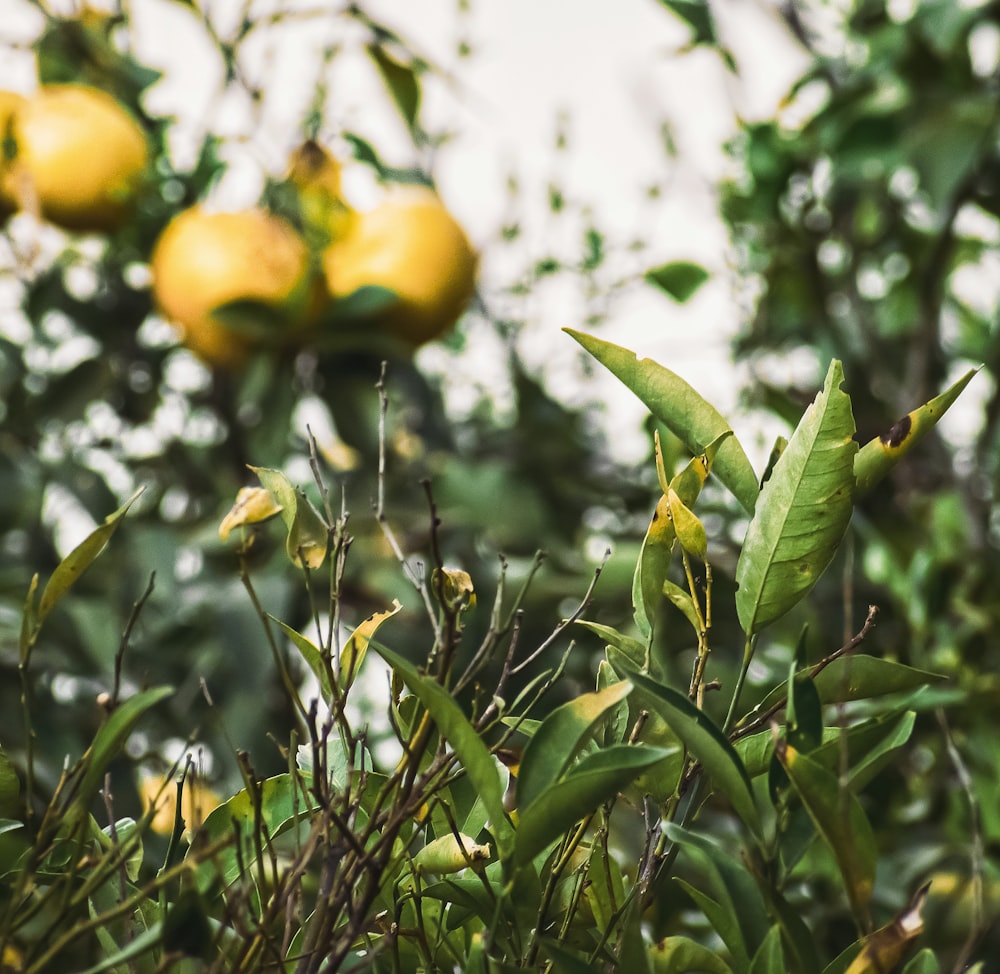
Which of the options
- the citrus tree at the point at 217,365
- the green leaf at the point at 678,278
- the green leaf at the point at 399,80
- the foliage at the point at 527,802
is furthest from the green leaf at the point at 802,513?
the green leaf at the point at 399,80

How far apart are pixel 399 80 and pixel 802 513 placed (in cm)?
84

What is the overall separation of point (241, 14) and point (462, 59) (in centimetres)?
53

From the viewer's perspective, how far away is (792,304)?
1.23 m

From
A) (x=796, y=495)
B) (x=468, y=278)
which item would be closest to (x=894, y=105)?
(x=468, y=278)

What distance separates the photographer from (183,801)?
66 cm

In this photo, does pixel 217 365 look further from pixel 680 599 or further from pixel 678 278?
pixel 680 599

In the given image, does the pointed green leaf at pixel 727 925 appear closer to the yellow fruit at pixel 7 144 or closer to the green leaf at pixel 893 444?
the green leaf at pixel 893 444

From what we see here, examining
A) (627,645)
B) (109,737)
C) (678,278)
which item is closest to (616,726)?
(627,645)

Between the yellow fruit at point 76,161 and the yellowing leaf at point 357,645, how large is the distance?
0.79 metres

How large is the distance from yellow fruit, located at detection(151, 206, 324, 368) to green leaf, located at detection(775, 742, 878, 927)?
2.47 ft

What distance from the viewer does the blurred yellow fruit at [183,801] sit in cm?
28

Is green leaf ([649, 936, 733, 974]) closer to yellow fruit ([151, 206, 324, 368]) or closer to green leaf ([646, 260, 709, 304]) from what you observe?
green leaf ([646, 260, 709, 304])

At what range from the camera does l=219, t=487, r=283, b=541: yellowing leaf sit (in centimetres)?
29

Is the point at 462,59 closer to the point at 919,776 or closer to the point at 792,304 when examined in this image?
the point at 792,304
